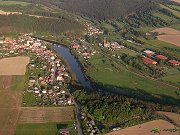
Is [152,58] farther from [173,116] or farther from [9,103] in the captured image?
[9,103]

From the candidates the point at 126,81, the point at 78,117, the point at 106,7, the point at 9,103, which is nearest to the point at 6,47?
the point at 9,103

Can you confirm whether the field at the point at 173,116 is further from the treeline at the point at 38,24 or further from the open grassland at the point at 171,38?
the treeline at the point at 38,24

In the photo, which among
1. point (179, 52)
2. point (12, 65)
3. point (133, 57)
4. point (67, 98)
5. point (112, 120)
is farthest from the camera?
point (179, 52)

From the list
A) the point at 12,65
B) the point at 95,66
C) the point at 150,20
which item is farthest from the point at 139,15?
the point at 12,65

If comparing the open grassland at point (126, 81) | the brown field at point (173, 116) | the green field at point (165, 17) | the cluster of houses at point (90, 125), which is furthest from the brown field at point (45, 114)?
the green field at point (165, 17)

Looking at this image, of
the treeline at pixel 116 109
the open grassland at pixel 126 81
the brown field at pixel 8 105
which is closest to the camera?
the brown field at pixel 8 105

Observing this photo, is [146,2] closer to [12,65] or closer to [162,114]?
[12,65]
